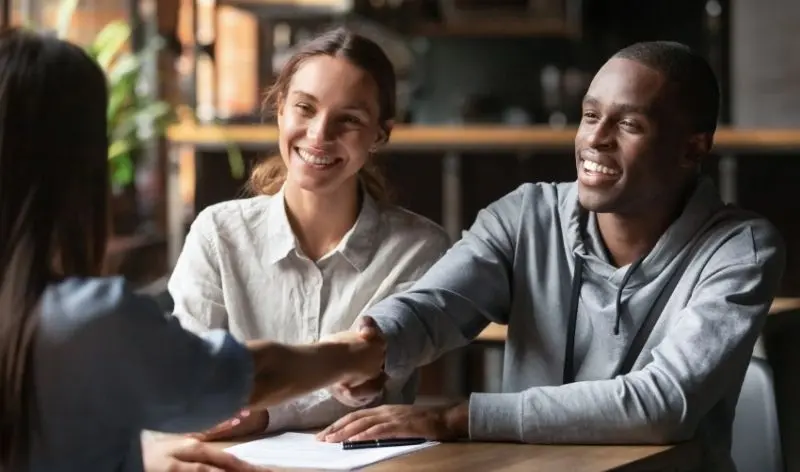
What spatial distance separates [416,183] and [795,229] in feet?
4.46

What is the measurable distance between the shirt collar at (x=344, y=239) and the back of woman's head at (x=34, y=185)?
774mm

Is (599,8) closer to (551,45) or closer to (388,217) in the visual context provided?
(551,45)

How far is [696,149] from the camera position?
1929 millimetres

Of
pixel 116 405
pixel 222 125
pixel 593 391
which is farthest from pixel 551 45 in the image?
pixel 116 405

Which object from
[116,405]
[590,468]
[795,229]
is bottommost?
[795,229]

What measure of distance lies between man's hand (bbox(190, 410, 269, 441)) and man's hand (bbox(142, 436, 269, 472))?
0.13 m

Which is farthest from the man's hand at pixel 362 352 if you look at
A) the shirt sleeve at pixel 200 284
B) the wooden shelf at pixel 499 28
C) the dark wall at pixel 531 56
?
the wooden shelf at pixel 499 28

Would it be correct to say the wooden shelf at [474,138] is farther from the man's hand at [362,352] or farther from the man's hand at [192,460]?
the man's hand at [192,460]

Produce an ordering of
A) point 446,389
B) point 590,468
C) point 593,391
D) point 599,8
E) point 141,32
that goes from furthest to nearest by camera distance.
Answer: point 599,8, point 141,32, point 446,389, point 593,391, point 590,468

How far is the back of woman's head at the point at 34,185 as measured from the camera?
1.18m

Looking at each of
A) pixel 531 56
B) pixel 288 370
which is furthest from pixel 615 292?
pixel 531 56

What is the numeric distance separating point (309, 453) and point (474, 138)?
122 inches

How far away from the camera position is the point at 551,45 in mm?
6441

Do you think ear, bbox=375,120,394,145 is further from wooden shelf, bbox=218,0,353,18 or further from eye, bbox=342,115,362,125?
wooden shelf, bbox=218,0,353,18
